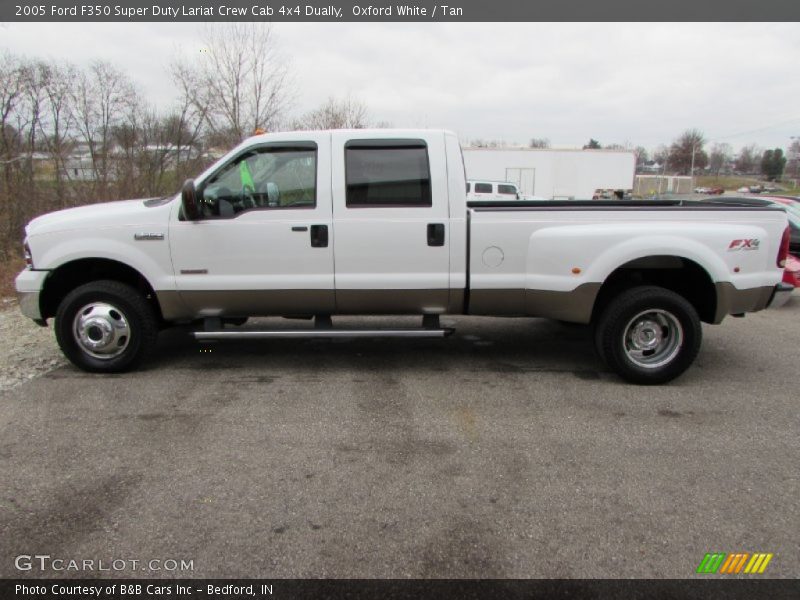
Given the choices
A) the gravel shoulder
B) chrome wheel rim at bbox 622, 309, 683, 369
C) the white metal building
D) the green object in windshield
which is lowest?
the gravel shoulder

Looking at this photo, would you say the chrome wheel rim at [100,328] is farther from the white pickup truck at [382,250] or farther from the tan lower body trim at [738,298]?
the tan lower body trim at [738,298]

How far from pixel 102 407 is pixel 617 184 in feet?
111

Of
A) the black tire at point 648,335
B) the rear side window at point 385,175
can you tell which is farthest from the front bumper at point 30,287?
the black tire at point 648,335

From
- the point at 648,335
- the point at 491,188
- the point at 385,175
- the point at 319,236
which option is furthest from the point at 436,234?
the point at 491,188

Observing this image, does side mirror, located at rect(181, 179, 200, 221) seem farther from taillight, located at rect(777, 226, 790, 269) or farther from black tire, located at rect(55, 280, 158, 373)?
taillight, located at rect(777, 226, 790, 269)

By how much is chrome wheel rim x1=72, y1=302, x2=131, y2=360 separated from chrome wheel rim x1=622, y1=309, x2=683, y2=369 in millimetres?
4507

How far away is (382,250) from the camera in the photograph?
15.8 feet

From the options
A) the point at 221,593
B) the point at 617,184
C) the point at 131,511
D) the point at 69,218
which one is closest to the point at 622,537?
the point at 221,593

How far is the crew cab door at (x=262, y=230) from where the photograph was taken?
4777mm

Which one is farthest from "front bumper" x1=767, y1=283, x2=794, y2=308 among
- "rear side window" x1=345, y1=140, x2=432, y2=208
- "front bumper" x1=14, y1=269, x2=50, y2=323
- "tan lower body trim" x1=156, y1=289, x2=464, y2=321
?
"front bumper" x1=14, y1=269, x2=50, y2=323

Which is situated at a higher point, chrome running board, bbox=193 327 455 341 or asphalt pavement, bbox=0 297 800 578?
chrome running board, bbox=193 327 455 341

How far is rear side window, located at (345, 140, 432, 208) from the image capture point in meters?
4.81

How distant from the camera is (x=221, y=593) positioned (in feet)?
7.89

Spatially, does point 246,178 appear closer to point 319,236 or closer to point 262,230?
point 262,230
